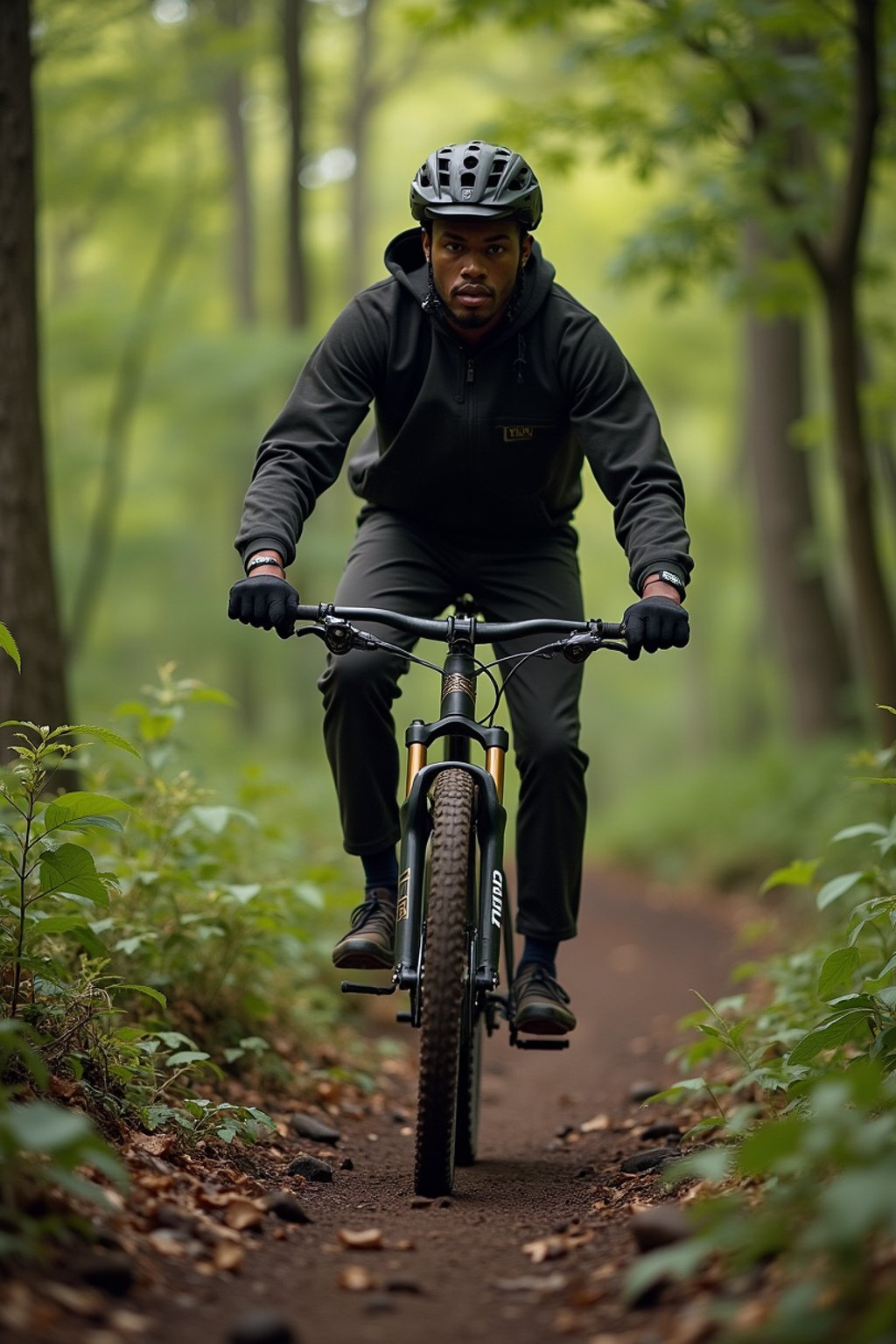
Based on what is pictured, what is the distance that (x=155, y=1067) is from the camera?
399cm

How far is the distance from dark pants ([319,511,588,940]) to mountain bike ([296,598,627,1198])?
149 mm

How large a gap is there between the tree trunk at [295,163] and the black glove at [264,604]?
11264mm

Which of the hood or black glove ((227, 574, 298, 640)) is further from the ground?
the hood

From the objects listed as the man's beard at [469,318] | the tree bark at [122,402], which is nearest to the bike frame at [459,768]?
the man's beard at [469,318]

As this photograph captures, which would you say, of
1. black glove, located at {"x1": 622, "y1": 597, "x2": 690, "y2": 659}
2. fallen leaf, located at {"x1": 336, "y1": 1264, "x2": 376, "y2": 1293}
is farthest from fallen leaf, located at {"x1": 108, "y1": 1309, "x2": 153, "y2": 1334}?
black glove, located at {"x1": 622, "y1": 597, "x2": 690, "y2": 659}

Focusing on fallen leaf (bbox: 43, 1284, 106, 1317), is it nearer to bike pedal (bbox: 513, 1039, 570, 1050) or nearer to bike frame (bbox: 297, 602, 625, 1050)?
bike frame (bbox: 297, 602, 625, 1050)

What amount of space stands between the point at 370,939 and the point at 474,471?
146cm

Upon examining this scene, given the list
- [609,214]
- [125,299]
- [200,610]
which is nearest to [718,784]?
[200,610]

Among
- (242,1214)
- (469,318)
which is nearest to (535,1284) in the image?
(242,1214)

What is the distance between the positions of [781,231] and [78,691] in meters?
9.93

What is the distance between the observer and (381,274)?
23.4 m

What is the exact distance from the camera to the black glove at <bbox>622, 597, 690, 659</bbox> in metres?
3.49

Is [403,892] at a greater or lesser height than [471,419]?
lesser

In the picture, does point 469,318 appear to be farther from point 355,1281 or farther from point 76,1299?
point 76,1299
